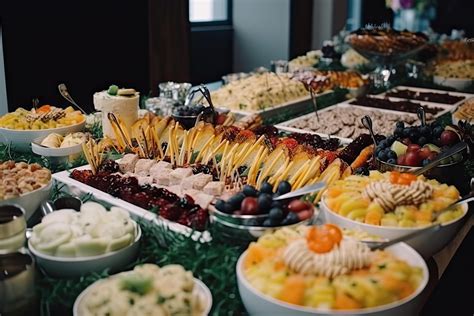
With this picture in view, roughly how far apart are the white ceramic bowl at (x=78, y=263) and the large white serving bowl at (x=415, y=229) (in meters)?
0.48

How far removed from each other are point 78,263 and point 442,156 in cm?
105

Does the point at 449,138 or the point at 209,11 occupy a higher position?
the point at 209,11

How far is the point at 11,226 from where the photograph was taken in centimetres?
117

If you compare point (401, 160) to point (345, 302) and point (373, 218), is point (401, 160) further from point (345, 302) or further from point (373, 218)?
point (345, 302)

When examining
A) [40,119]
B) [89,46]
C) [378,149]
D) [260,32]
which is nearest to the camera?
[378,149]

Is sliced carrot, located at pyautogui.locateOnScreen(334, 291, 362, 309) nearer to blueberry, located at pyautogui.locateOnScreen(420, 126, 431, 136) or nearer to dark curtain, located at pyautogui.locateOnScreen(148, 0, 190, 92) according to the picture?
blueberry, located at pyautogui.locateOnScreen(420, 126, 431, 136)

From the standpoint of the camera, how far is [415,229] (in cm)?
131

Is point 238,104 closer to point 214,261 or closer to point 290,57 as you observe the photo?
point 214,261

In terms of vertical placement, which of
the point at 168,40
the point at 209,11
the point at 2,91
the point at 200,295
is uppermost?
the point at 209,11

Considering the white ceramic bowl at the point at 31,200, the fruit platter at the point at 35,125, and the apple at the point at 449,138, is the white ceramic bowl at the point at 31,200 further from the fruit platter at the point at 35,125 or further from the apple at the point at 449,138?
the apple at the point at 449,138

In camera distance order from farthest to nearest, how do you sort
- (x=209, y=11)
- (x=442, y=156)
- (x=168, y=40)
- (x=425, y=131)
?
(x=209, y=11) → (x=168, y=40) → (x=425, y=131) → (x=442, y=156)

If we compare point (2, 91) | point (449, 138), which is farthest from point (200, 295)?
point (2, 91)

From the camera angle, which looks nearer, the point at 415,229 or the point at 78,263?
the point at 78,263

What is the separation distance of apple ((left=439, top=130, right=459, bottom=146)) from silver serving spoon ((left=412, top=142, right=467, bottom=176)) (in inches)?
3.7
